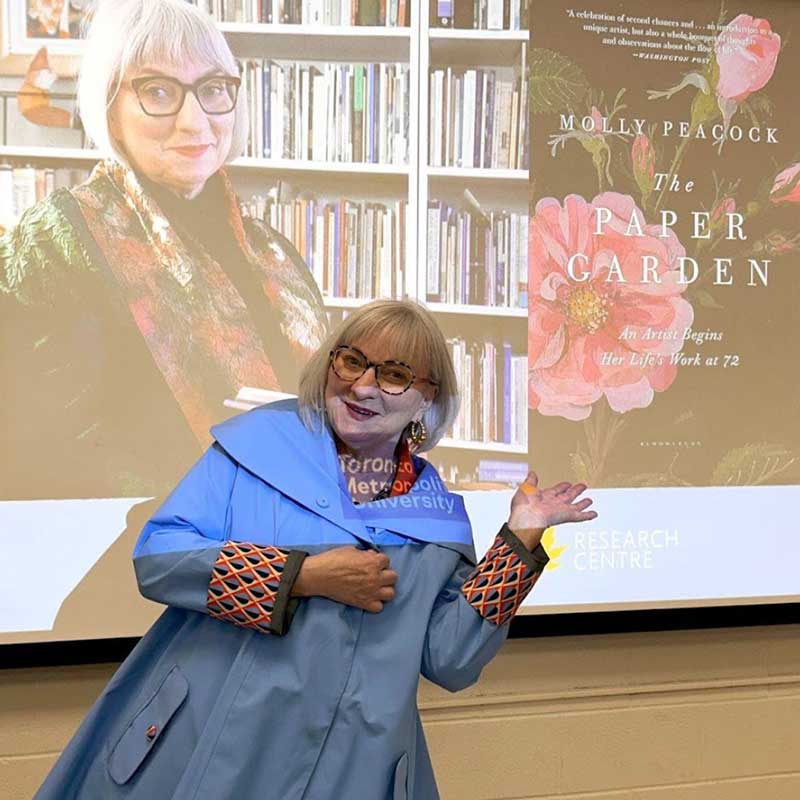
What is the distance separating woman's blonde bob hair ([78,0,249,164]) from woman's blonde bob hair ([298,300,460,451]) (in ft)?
3.42

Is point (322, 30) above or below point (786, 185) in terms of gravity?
above

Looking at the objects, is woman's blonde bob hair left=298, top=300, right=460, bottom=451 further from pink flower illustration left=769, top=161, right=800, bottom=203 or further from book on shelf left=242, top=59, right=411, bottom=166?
pink flower illustration left=769, top=161, right=800, bottom=203

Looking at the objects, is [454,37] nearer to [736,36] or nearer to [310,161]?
[310,161]

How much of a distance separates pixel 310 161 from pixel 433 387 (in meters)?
1.05

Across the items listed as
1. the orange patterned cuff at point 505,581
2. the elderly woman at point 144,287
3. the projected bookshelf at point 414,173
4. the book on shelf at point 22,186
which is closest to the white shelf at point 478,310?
the projected bookshelf at point 414,173

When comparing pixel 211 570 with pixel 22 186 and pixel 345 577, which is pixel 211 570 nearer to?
pixel 345 577

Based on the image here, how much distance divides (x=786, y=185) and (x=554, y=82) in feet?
2.21

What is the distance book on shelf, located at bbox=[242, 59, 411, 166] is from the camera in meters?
2.33

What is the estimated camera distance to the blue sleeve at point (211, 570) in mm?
1312

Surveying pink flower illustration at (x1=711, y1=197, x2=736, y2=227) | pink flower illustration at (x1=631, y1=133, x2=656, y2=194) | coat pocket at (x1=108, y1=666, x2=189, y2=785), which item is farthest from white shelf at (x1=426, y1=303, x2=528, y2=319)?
coat pocket at (x1=108, y1=666, x2=189, y2=785)

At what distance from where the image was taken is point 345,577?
4.33ft

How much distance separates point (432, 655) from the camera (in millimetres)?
1404

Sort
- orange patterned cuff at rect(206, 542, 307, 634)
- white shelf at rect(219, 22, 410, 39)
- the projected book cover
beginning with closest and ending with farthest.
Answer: orange patterned cuff at rect(206, 542, 307, 634) → white shelf at rect(219, 22, 410, 39) → the projected book cover

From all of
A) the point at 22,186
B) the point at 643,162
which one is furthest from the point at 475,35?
the point at 22,186
